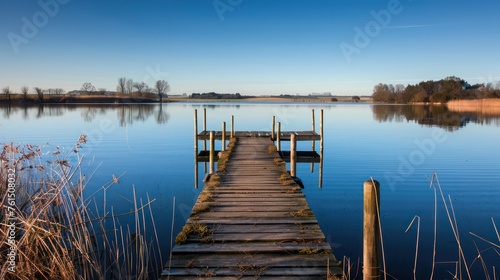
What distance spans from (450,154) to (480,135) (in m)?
10.3

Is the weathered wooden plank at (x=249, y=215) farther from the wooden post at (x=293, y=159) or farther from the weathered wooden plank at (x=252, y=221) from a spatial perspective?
the wooden post at (x=293, y=159)

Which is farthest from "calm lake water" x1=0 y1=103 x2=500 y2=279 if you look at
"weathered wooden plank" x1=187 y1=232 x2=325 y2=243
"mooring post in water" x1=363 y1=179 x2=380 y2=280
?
"mooring post in water" x1=363 y1=179 x2=380 y2=280

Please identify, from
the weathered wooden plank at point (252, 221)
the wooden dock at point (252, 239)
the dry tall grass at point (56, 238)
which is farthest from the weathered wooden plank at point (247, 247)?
the weathered wooden plank at point (252, 221)

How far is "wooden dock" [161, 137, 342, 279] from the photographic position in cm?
448

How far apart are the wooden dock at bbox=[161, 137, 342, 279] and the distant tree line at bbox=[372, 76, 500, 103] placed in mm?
91970

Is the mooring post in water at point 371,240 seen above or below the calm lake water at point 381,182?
above

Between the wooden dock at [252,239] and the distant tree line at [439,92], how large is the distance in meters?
92.0

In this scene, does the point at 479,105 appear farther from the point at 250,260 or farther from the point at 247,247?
the point at 250,260

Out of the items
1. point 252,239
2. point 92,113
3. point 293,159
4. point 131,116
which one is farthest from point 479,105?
point 252,239

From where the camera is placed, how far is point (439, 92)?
92375 millimetres

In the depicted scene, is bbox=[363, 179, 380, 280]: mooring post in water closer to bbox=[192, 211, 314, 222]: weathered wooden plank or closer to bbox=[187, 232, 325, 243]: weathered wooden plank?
bbox=[187, 232, 325, 243]: weathered wooden plank

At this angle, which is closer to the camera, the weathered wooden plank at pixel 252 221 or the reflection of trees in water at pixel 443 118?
the weathered wooden plank at pixel 252 221

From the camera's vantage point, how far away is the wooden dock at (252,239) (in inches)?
177

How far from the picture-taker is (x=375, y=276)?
13.2ft
